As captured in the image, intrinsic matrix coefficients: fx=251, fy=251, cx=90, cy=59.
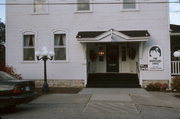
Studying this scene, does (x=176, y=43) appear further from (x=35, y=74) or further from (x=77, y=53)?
(x=35, y=74)

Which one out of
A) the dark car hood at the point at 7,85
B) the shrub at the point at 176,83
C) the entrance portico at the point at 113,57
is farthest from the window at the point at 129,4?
the dark car hood at the point at 7,85

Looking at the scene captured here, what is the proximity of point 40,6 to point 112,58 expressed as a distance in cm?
617

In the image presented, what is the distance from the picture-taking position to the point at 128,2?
16.6 metres

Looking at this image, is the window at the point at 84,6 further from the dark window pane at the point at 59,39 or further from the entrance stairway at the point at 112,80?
the entrance stairway at the point at 112,80

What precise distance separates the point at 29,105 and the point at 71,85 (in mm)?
6145

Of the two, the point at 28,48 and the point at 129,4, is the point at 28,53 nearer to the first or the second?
the point at 28,48

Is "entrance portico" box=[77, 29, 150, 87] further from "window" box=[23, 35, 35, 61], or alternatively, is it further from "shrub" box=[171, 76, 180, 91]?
"window" box=[23, 35, 35, 61]

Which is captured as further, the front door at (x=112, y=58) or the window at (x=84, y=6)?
the front door at (x=112, y=58)

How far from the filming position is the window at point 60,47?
55.7 ft

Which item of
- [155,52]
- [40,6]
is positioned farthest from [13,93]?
[155,52]

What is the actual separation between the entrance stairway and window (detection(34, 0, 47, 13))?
18.1 feet

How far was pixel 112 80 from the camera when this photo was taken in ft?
54.4

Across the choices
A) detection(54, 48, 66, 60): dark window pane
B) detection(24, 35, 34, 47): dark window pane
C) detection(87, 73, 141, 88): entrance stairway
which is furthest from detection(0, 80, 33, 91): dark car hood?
detection(24, 35, 34, 47): dark window pane

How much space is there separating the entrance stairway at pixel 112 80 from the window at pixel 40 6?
5.53m
